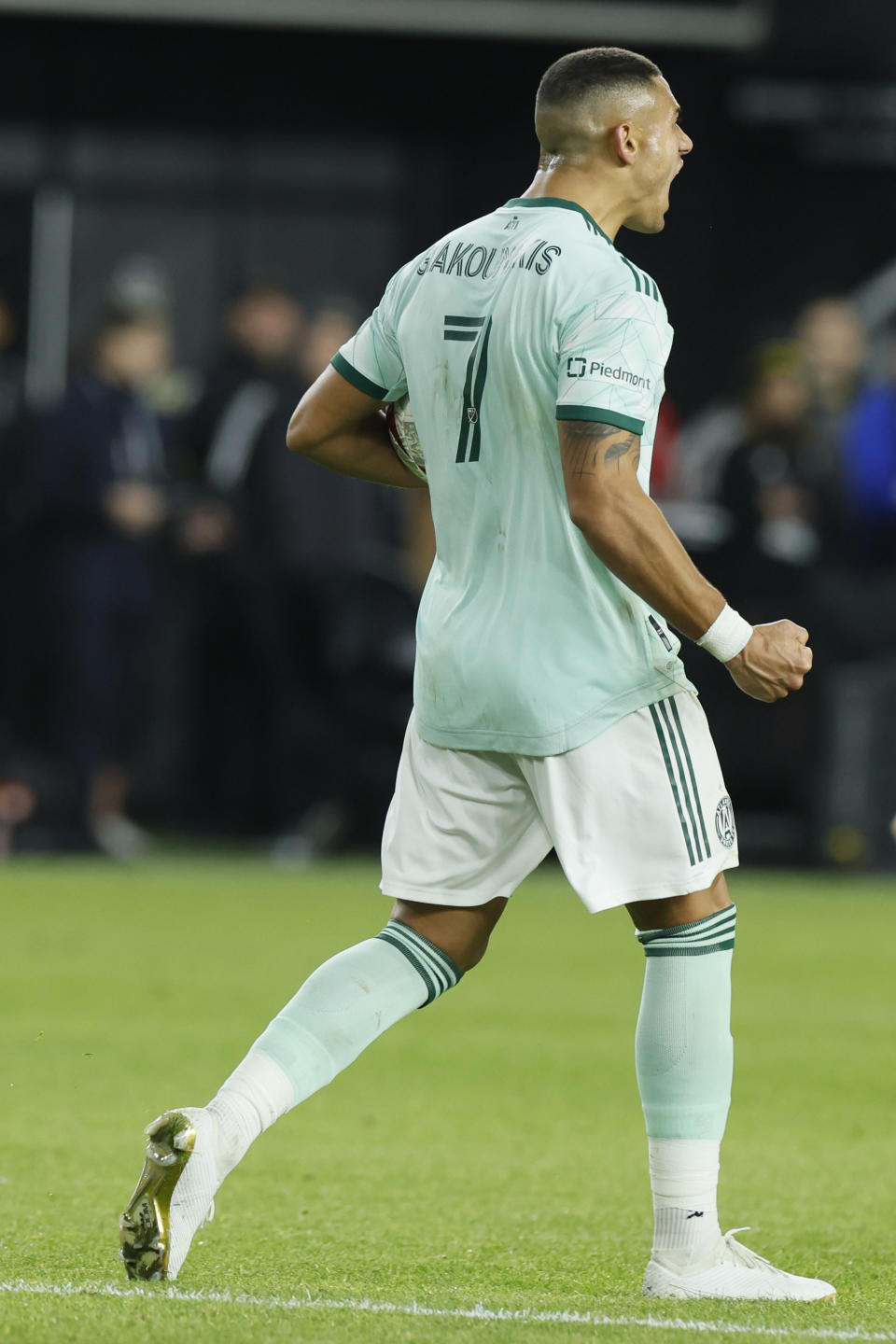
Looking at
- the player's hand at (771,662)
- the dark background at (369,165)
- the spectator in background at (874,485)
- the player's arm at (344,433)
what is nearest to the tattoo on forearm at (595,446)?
the player's hand at (771,662)

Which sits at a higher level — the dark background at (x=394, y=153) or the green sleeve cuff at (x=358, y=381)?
the dark background at (x=394, y=153)

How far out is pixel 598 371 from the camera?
3850mm

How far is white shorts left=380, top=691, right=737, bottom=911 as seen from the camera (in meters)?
3.95

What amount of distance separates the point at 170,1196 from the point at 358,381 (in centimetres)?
156

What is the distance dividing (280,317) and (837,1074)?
755cm

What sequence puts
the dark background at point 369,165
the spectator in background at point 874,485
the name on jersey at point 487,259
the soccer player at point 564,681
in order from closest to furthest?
the soccer player at point 564,681 → the name on jersey at point 487,259 → the spectator in background at point 874,485 → the dark background at point 369,165

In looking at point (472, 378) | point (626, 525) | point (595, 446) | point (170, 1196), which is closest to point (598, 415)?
point (595, 446)

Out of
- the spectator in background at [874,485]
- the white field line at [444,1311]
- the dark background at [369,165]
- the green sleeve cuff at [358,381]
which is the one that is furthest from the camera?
the dark background at [369,165]

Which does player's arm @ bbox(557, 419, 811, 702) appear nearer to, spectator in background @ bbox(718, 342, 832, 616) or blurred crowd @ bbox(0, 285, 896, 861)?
blurred crowd @ bbox(0, 285, 896, 861)

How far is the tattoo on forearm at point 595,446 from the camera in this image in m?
3.85

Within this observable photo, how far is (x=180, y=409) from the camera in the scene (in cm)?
1409

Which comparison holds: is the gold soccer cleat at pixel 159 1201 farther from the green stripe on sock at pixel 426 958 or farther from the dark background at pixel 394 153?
the dark background at pixel 394 153

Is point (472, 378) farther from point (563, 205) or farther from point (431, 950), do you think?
point (431, 950)

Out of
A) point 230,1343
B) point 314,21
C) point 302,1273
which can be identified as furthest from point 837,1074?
point 314,21
